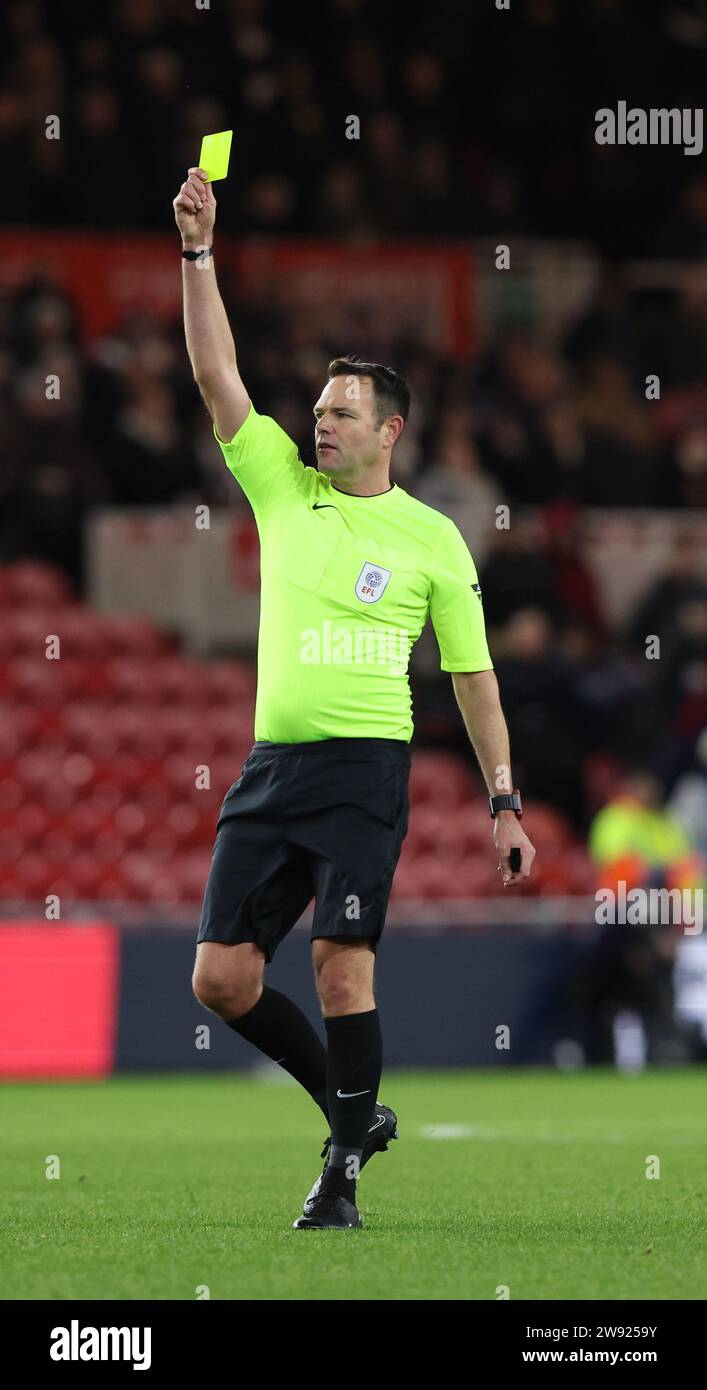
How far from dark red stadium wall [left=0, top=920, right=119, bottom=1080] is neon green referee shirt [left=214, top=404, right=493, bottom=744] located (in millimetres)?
6628

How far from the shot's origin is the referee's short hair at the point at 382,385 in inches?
246

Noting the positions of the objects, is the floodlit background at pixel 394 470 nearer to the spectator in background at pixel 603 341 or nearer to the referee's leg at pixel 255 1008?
the spectator in background at pixel 603 341

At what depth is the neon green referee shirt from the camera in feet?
20.1

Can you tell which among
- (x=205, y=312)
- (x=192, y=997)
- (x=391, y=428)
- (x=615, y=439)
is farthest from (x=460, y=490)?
(x=205, y=312)

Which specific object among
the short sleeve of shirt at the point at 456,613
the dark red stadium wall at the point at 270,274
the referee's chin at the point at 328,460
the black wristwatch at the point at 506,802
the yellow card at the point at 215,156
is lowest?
the black wristwatch at the point at 506,802

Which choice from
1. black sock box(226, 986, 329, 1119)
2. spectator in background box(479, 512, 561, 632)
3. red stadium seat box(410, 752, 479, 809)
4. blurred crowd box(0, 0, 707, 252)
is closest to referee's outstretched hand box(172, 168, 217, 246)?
black sock box(226, 986, 329, 1119)

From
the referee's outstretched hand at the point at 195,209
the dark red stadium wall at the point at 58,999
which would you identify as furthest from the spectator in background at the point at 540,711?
the referee's outstretched hand at the point at 195,209

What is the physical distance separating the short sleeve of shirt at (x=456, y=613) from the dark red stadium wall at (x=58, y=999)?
675 cm

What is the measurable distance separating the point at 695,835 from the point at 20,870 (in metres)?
4.08

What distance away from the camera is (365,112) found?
18812mm

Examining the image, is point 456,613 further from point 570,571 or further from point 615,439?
point 615,439

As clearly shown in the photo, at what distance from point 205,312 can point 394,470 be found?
31.6 ft
